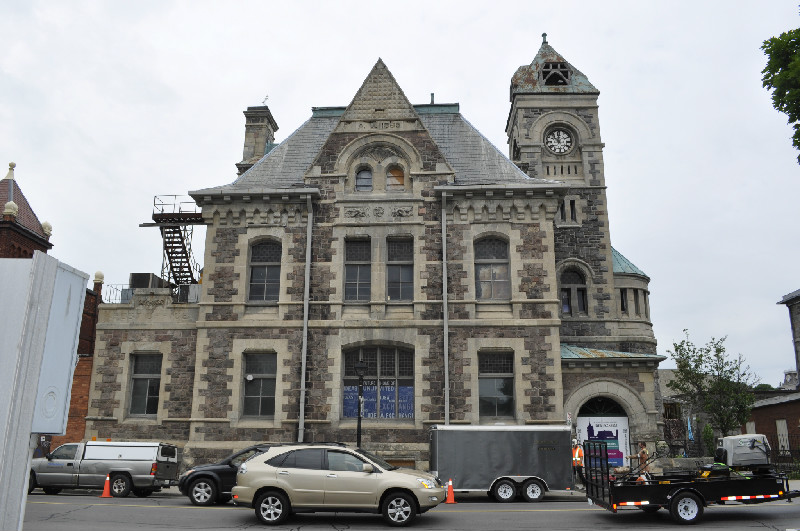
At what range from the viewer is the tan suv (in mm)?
12430

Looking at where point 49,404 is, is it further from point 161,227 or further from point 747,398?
point 747,398

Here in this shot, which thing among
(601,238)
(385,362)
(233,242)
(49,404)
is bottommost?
(49,404)

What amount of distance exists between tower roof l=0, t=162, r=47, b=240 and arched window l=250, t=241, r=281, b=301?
1259cm

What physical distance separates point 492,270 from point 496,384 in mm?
4060

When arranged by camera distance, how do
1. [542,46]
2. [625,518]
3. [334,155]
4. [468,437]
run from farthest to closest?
1. [542,46]
2. [334,155]
3. [468,437]
4. [625,518]

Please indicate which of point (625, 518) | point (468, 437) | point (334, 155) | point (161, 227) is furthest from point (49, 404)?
point (161, 227)

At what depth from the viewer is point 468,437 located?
59.0 ft

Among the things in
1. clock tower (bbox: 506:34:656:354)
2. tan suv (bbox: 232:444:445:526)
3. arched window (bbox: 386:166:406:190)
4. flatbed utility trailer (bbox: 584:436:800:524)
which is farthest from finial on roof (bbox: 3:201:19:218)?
flatbed utility trailer (bbox: 584:436:800:524)

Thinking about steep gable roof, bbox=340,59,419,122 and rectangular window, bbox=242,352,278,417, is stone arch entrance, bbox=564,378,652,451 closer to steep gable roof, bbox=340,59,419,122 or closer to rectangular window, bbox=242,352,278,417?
rectangular window, bbox=242,352,278,417

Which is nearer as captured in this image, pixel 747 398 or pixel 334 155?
pixel 334 155

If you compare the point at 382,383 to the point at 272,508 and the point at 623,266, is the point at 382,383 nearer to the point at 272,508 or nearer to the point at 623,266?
the point at 272,508

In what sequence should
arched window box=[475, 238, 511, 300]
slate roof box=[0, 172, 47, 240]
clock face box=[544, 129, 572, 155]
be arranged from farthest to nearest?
clock face box=[544, 129, 572, 155]
slate roof box=[0, 172, 47, 240]
arched window box=[475, 238, 511, 300]

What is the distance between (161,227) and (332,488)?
61.7ft

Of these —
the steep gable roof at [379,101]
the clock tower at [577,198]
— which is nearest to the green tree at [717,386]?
the clock tower at [577,198]
